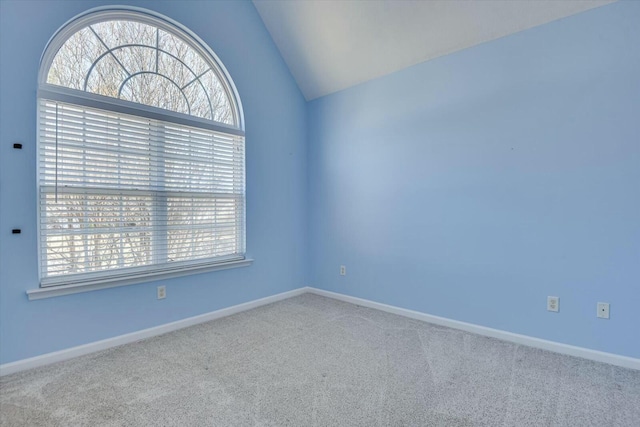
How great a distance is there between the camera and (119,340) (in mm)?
2477

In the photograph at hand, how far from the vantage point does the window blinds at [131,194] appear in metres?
2.24

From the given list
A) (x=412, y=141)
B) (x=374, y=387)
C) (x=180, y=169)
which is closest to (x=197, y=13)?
(x=180, y=169)

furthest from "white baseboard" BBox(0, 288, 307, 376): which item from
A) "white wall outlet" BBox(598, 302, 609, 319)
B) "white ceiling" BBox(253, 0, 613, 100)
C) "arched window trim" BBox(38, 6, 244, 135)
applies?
"white wall outlet" BBox(598, 302, 609, 319)

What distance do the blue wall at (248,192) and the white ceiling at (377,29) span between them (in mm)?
277

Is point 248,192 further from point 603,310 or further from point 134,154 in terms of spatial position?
point 603,310

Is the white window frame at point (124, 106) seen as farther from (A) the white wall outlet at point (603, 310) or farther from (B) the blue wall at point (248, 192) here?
(A) the white wall outlet at point (603, 310)

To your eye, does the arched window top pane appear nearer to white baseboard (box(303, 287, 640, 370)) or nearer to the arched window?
the arched window

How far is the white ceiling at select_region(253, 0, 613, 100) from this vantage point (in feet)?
7.95

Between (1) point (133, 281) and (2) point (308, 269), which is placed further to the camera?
(2) point (308, 269)

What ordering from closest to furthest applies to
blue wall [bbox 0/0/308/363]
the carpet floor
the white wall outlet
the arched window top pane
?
the carpet floor → blue wall [bbox 0/0/308/363] → the white wall outlet → the arched window top pane

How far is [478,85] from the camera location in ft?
8.83

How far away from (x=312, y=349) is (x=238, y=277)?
1253 mm


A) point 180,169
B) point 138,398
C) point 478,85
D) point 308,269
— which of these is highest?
point 478,85

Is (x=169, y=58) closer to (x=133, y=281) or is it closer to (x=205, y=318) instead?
(x=133, y=281)
